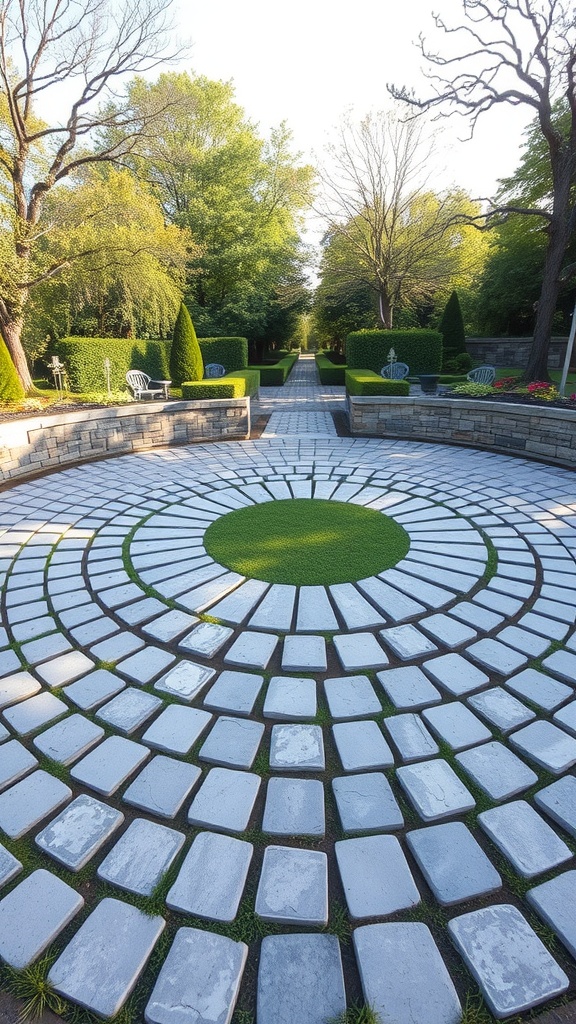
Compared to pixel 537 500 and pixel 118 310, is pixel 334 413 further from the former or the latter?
pixel 118 310

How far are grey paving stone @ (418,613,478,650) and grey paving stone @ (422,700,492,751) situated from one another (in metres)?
0.46

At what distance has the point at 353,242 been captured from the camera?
52.2 feet

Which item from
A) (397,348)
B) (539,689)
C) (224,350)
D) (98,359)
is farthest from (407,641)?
(224,350)

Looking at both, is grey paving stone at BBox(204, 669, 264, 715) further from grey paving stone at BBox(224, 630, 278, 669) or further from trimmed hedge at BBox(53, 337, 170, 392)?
trimmed hedge at BBox(53, 337, 170, 392)

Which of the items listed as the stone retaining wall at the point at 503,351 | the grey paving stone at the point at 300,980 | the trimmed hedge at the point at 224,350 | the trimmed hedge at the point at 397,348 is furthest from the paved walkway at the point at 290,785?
the stone retaining wall at the point at 503,351

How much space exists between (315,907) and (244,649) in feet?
3.94

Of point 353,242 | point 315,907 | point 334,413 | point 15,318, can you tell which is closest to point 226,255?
point 353,242

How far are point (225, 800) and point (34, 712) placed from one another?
0.96 meters

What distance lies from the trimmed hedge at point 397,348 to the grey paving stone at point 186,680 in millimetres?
13074

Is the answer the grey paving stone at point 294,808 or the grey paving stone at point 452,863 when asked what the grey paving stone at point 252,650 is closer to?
the grey paving stone at point 294,808

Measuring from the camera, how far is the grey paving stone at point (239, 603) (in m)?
2.66

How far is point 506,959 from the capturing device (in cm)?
116

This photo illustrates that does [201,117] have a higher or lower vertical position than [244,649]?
higher

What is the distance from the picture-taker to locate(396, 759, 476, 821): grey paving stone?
153 centimetres
